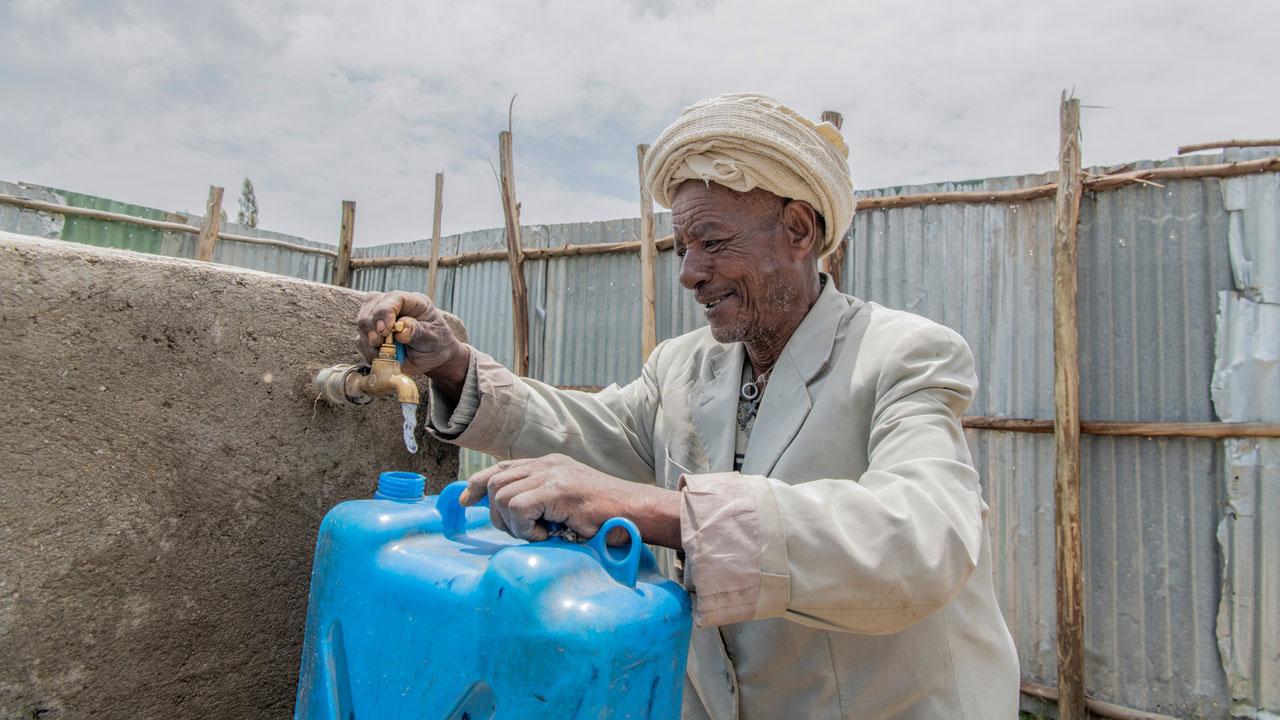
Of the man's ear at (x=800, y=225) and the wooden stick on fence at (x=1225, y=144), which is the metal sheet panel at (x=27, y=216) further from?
the wooden stick on fence at (x=1225, y=144)

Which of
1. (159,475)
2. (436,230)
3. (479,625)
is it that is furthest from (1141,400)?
(436,230)

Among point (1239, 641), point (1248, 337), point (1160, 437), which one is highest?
point (1248, 337)

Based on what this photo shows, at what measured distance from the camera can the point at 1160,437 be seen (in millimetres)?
3326

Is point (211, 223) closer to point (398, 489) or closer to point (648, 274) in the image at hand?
point (648, 274)

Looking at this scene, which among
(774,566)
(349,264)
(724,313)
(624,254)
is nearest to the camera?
(774,566)

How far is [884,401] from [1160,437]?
2.78 metres

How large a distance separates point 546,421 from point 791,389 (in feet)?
1.84

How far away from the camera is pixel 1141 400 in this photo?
3.39 m

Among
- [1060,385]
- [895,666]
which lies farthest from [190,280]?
[1060,385]

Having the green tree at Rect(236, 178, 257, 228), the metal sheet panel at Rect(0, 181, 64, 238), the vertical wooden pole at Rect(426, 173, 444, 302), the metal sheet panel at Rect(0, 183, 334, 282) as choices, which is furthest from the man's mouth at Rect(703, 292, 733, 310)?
the green tree at Rect(236, 178, 257, 228)

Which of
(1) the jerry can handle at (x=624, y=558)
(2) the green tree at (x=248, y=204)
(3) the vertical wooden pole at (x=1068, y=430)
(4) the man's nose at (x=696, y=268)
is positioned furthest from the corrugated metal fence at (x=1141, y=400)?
(2) the green tree at (x=248, y=204)

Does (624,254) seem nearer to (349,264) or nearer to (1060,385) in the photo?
(1060,385)

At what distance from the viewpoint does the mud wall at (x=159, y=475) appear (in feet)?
3.89

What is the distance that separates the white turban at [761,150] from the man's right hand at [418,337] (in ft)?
2.06
